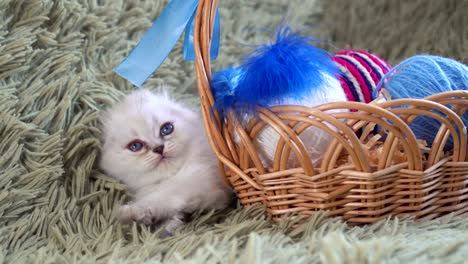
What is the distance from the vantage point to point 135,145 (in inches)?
43.6

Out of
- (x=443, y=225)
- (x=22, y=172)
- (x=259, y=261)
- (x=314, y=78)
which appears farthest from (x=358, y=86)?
(x=22, y=172)

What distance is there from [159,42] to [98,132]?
0.27 m

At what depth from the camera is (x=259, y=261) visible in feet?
2.21

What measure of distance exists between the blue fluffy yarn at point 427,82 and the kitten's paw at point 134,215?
0.48 meters

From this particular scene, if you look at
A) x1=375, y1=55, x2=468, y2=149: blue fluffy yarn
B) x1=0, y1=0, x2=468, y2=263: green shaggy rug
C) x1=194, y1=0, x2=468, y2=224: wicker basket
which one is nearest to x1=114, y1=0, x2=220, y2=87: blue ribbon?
Result: x1=194, y1=0, x2=468, y2=224: wicker basket

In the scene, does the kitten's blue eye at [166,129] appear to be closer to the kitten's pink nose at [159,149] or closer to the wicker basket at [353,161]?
the kitten's pink nose at [159,149]

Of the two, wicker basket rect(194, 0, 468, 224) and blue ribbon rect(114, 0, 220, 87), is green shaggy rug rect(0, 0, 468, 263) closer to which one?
wicker basket rect(194, 0, 468, 224)

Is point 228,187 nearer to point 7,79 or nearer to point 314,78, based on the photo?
point 314,78

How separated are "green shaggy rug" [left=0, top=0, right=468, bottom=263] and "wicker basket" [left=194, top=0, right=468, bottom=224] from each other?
0.12 ft

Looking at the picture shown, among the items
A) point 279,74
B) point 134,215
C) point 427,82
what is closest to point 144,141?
point 134,215

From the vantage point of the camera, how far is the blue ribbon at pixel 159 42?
39.1 inches

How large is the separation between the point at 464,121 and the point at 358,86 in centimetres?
19

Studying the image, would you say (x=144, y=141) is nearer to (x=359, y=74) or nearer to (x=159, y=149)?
(x=159, y=149)

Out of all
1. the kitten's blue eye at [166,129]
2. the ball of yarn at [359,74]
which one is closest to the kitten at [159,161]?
the kitten's blue eye at [166,129]
